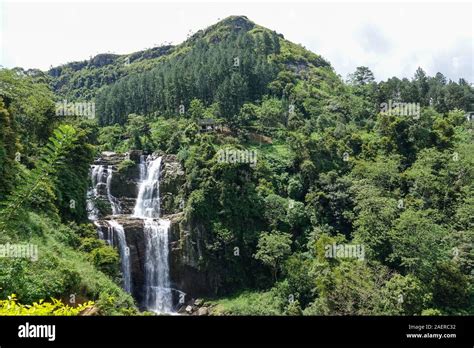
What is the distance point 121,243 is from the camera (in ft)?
97.0

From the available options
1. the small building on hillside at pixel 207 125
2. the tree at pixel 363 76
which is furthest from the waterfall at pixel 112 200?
the tree at pixel 363 76

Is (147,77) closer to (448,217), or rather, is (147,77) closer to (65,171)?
(65,171)

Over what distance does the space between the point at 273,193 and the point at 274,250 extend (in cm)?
684

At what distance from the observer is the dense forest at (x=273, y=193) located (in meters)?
20.1

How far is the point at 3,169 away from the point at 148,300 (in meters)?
14.8

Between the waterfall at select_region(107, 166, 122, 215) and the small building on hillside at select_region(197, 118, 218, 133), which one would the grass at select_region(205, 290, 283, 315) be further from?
the small building on hillside at select_region(197, 118, 218, 133)

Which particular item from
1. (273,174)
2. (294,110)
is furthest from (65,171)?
(294,110)

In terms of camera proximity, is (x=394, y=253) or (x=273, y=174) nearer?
(x=394, y=253)

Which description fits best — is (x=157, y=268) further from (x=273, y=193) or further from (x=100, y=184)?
(x=273, y=193)

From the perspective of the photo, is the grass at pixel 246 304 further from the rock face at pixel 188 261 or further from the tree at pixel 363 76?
the tree at pixel 363 76

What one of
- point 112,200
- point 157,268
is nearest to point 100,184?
point 112,200

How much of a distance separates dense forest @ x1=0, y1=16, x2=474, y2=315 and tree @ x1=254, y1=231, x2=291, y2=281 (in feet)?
0.44

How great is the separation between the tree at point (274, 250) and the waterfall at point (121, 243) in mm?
9067

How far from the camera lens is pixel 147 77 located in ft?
187
